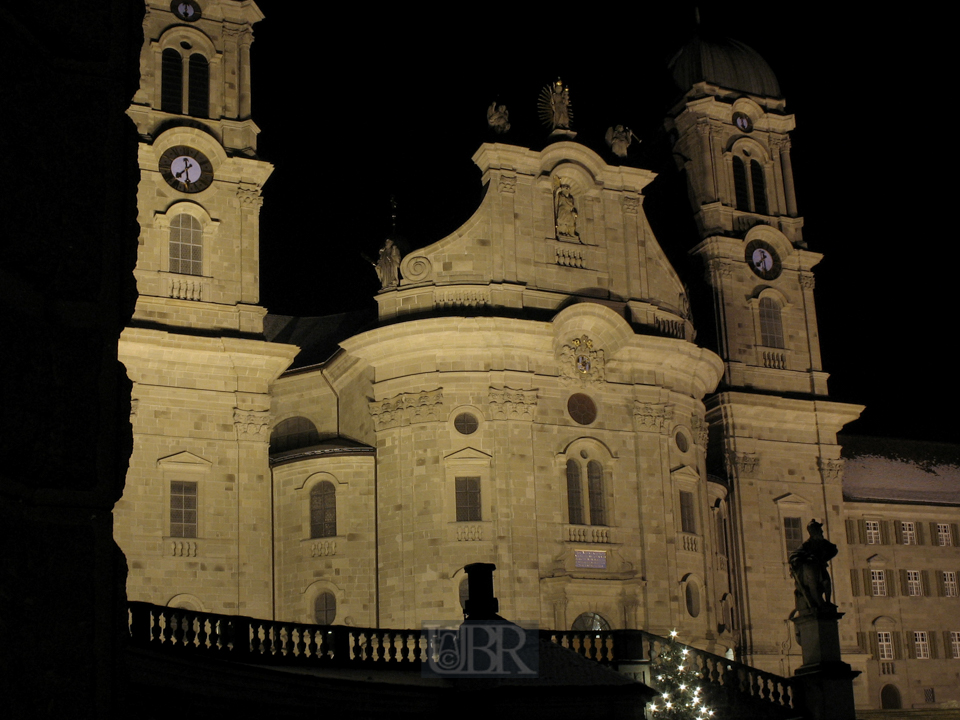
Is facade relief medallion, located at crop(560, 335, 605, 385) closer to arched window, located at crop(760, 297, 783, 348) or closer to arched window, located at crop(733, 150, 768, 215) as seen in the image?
arched window, located at crop(760, 297, 783, 348)

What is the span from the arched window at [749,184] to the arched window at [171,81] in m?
23.0

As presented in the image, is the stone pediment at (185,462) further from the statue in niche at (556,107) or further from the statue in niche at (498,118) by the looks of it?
the statue in niche at (556,107)

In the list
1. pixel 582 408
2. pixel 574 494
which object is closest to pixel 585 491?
pixel 574 494

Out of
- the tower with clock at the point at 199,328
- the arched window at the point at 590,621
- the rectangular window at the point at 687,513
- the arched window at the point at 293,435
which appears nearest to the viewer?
the tower with clock at the point at 199,328

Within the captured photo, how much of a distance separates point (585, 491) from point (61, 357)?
3481cm

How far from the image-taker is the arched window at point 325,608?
39.1 m

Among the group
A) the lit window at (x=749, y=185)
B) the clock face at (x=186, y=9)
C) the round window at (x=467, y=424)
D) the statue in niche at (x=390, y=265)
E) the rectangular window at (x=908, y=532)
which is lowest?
the rectangular window at (x=908, y=532)

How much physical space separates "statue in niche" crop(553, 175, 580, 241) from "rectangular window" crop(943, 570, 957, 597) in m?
24.6

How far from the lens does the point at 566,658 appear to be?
20781 millimetres

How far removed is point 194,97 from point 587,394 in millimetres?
15851

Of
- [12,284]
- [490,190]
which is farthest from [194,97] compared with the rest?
[12,284]

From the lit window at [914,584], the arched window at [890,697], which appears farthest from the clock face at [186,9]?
the arched window at [890,697]

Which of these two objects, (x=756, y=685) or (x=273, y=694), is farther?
(x=756, y=685)

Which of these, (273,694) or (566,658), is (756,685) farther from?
(273,694)
